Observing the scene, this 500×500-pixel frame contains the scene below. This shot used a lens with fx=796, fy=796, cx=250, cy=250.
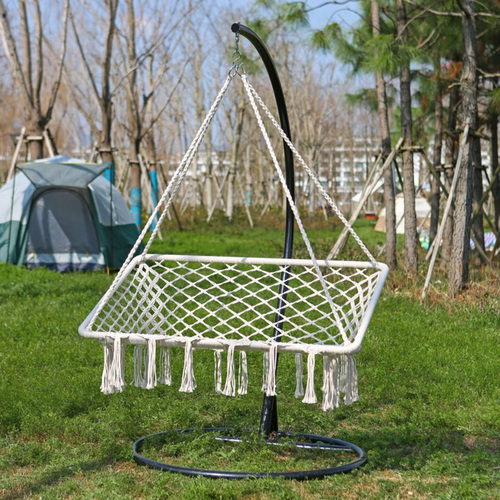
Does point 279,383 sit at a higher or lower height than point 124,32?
lower

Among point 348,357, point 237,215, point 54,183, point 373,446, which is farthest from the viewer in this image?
point 237,215

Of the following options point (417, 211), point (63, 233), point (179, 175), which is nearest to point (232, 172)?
point (417, 211)

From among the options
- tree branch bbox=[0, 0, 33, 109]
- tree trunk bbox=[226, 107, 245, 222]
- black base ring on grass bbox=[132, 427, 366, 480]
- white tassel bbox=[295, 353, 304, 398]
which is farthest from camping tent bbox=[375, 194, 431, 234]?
white tassel bbox=[295, 353, 304, 398]

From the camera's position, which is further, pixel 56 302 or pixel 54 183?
pixel 54 183

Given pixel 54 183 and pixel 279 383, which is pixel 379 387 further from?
pixel 54 183

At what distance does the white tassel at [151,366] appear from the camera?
2.74m

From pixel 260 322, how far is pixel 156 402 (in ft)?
6.52

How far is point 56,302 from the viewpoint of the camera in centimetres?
636

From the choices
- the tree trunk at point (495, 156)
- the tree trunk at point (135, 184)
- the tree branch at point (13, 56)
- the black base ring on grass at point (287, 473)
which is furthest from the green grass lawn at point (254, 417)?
the tree trunk at point (135, 184)

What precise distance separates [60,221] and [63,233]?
153 mm

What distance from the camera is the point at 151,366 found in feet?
9.13

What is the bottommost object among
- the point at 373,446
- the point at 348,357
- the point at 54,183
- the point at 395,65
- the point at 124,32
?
the point at 373,446

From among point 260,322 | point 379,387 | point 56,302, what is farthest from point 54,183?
point 379,387

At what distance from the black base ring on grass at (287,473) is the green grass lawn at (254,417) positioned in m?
0.04
